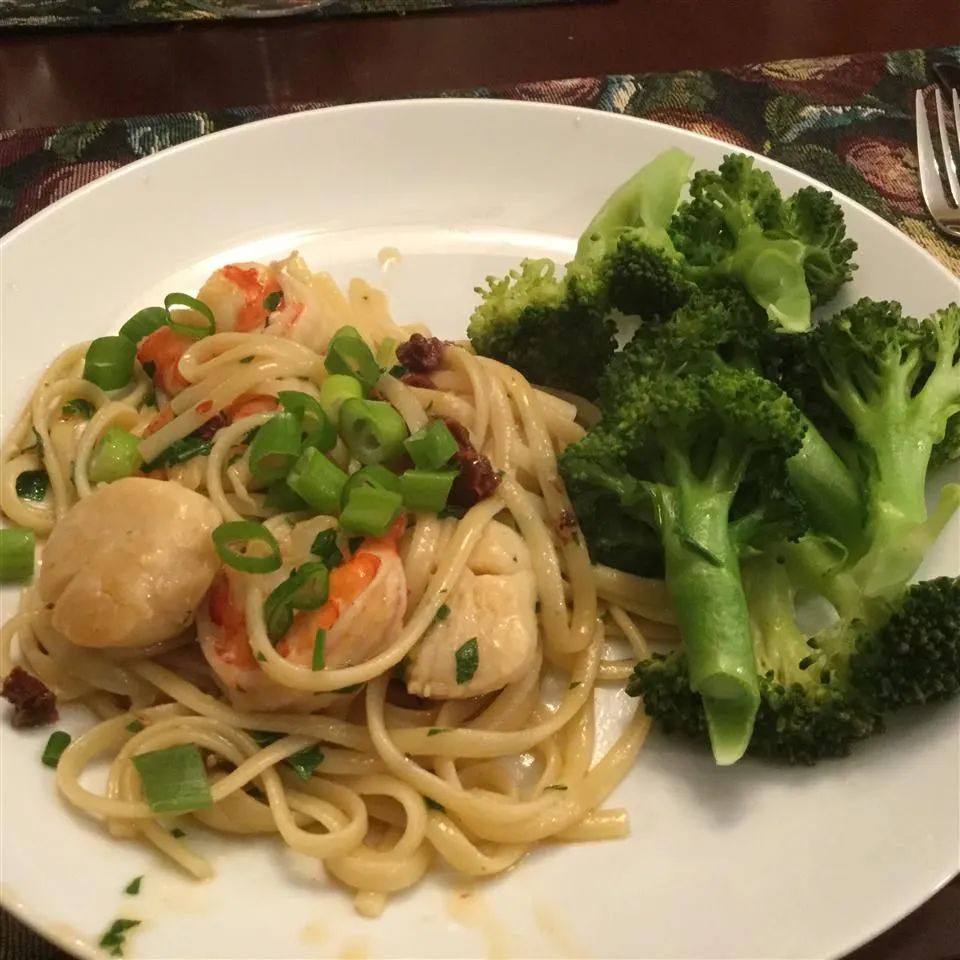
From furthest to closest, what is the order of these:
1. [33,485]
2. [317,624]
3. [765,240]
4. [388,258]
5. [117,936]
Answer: [388,258] → [765,240] → [33,485] → [317,624] → [117,936]

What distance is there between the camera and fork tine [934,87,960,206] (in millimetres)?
4043

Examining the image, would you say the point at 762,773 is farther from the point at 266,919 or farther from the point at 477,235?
the point at 477,235

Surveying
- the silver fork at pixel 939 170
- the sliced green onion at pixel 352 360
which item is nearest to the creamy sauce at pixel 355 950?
the sliced green onion at pixel 352 360

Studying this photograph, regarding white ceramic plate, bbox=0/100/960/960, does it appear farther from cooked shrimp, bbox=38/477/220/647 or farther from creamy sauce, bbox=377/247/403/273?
creamy sauce, bbox=377/247/403/273

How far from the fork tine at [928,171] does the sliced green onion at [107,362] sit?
3247 millimetres

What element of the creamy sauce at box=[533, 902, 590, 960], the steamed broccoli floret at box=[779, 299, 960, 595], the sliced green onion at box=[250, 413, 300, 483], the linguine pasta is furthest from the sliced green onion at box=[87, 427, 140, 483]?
the steamed broccoli floret at box=[779, 299, 960, 595]

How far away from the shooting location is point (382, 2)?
496 centimetres

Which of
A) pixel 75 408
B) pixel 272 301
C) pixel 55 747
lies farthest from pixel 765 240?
pixel 55 747

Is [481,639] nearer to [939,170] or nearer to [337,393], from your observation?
[337,393]

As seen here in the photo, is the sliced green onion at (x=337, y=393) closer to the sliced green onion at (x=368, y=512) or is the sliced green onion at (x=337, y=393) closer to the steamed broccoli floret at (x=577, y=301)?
the sliced green onion at (x=368, y=512)

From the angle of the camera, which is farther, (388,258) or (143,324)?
(388,258)

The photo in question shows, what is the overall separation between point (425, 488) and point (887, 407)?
1.32 meters

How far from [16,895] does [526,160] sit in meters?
2.92

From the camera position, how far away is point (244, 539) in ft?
7.91
